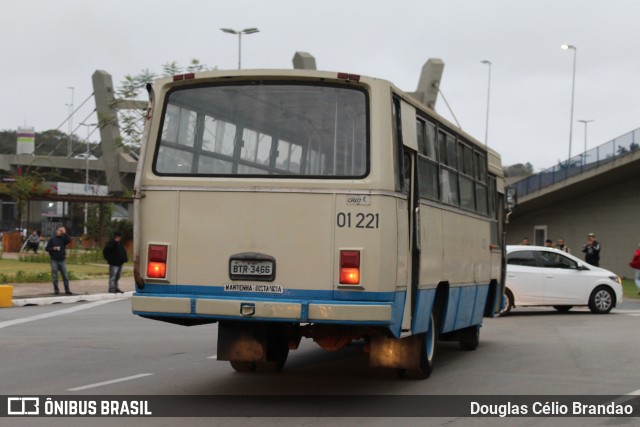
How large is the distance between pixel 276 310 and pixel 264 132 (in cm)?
179

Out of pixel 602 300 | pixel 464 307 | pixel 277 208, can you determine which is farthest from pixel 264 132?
pixel 602 300

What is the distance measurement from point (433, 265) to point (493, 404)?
205 centimetres

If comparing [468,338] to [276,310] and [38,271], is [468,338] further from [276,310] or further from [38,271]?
[38,271]

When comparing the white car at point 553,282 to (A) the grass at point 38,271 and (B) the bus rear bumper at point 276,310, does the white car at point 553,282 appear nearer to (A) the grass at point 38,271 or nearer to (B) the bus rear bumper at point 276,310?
(B) the bus rear bumper at point 276,310

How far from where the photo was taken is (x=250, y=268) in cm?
997

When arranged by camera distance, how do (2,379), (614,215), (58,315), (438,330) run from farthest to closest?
(614,215) < (58,315) < (438,330) < (2,379)

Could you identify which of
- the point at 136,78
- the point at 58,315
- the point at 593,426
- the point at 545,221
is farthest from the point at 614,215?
the point at 593,426

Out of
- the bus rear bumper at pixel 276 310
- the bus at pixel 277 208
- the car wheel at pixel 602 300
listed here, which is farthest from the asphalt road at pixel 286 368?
the car wheel at pixel 602 300

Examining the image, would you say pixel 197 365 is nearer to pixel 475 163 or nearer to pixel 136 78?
pixel 475 163

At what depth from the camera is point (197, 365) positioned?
44.0 ft

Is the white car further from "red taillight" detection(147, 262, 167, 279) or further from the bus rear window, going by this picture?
"red taillight" detection(147, 262, 167, 279)

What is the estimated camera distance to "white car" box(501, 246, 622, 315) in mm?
24344

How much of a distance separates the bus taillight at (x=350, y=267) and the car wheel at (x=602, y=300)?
16405 mm

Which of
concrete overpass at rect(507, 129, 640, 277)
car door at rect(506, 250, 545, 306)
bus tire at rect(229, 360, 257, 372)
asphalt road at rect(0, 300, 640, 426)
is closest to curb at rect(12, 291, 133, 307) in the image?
asphalt road at rect(0, 300, 640, 426)
